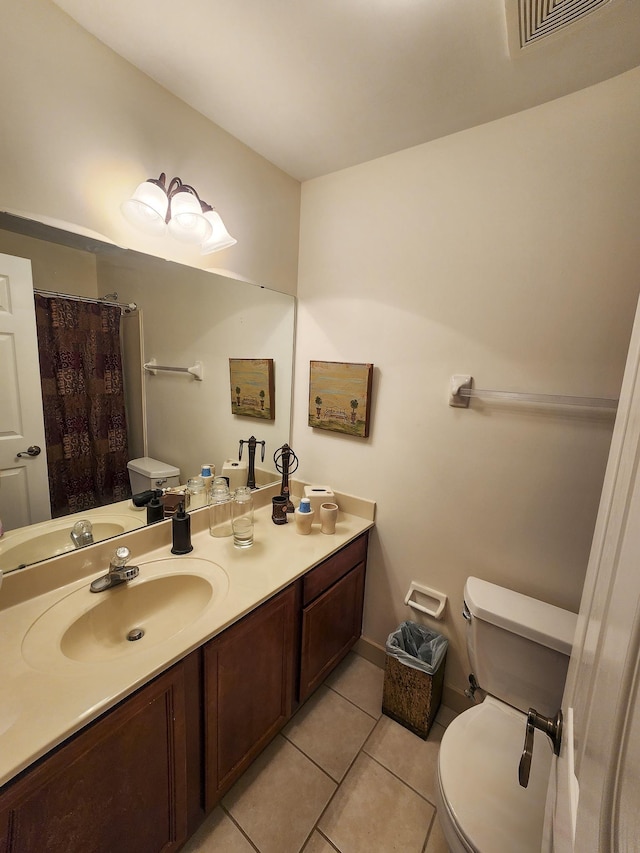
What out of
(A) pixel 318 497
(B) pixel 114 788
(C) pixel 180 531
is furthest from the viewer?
(A) pixel 318 497

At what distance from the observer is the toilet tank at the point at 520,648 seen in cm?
105

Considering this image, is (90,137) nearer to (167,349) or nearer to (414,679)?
(167,349)

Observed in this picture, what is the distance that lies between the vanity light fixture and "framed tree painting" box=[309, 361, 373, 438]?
718mm

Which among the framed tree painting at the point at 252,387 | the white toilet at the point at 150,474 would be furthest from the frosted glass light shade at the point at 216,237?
the white toilet at the point at 150,474

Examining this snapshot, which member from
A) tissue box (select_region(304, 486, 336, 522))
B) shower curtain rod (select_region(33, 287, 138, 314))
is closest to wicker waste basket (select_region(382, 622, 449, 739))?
tissue box (select_region(304, 486, 336, 522))

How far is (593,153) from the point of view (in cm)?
106

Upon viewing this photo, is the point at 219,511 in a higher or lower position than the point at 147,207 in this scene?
lower

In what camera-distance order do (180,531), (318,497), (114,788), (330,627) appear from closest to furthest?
(114,788) < (180,531) < (330,627) < (318,497)

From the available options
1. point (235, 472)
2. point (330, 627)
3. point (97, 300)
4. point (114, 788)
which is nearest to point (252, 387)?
point (235, 472)

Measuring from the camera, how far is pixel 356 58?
3.36 feet

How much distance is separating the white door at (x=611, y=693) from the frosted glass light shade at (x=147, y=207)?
→ 4.38ft

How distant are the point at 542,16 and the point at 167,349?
1.47m

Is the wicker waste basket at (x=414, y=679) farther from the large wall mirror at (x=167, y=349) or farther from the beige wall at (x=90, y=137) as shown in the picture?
the beige wall at (x=90, y=137)

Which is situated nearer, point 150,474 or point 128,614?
point 128,614
